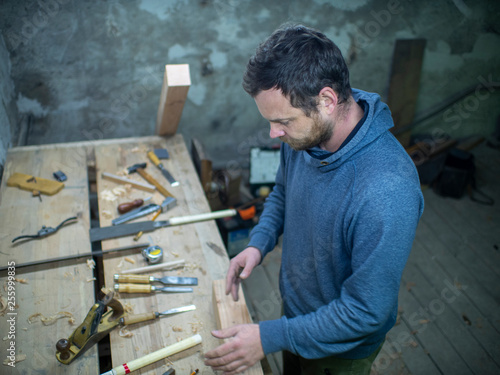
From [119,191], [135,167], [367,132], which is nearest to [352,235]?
[367,132]

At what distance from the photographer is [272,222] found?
1859mm

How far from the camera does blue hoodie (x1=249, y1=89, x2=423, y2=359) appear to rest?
1.17m

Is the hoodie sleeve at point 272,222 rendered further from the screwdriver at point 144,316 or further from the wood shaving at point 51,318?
the wood shaving at point 51,318

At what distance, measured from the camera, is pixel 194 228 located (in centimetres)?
211

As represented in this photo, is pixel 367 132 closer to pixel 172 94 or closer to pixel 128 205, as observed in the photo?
pixel 128 205

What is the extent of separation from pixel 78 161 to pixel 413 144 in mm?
3957

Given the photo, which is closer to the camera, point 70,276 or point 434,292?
point 70,276

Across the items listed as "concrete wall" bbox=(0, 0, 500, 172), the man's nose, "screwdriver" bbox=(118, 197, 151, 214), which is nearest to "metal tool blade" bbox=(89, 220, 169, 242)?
"screwdriver" bbox=(118, 197, 151, 214)

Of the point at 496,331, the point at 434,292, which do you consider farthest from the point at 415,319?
the point at 496,331

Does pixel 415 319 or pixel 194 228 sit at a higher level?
pixel 194 228

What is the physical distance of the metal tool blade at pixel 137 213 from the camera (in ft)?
6.89

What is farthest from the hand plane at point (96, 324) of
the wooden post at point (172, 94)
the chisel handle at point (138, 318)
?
the wooden post at point (172, 94)

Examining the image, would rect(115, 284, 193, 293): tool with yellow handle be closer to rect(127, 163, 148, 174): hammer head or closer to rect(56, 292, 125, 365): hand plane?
rect(56, 292, 125, 365): hand plane

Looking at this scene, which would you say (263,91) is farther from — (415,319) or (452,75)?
(452,75)
